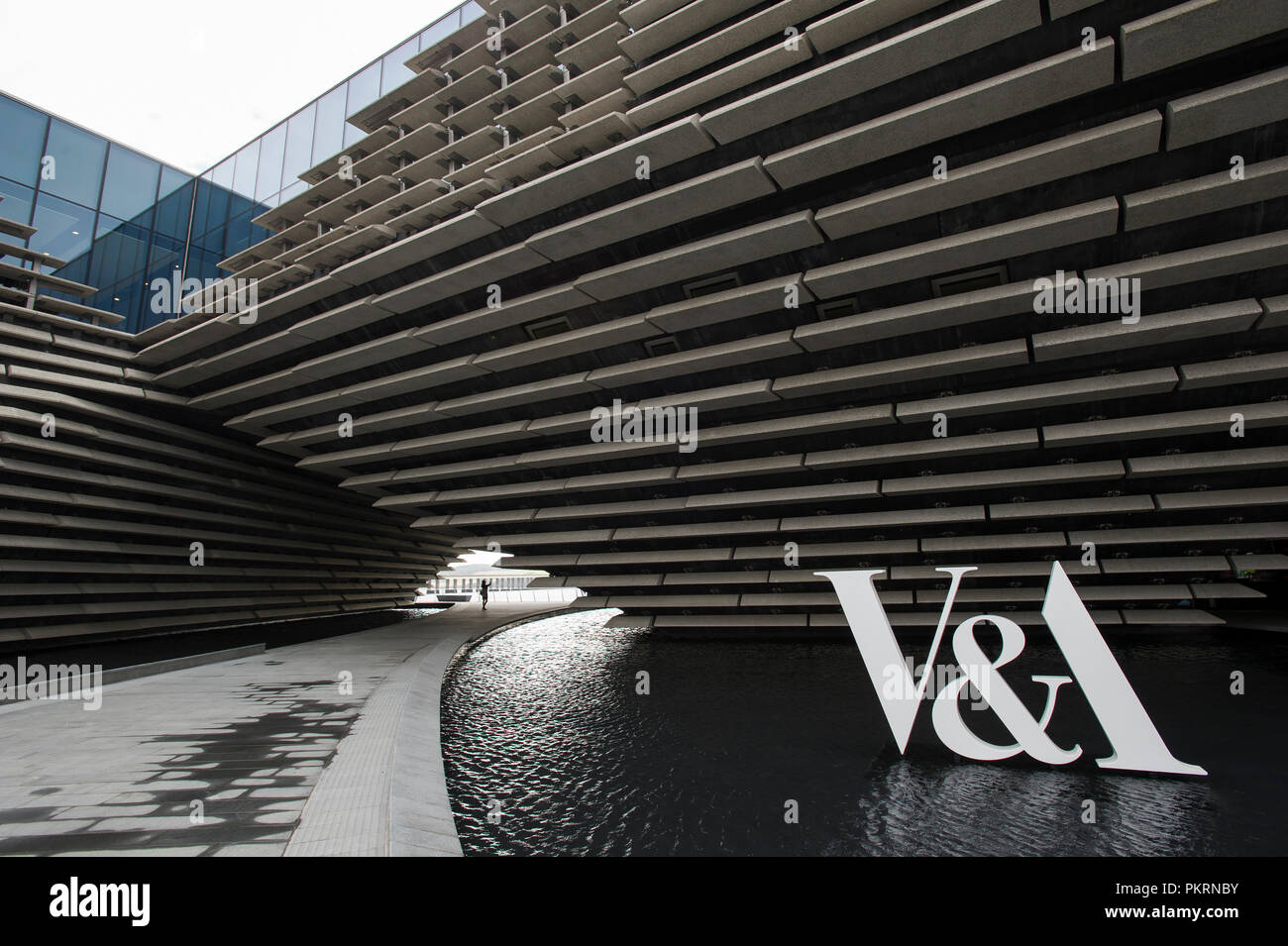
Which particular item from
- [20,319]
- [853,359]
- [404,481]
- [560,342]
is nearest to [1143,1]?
[853,359]

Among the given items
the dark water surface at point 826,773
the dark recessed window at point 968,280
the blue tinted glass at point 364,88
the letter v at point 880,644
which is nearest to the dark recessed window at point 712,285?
the dark recessed window at point 968,280

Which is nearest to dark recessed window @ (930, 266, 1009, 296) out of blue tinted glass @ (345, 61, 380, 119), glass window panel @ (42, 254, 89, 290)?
blue tinted glass @ (345, 61, 380, 119)

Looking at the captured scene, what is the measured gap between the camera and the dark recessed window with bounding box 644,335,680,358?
26.5ft

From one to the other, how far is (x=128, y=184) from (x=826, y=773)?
65.9 feet

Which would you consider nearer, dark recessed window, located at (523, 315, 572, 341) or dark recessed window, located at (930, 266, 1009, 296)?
dark recessed window, located at (930, 266, 1009, 296)

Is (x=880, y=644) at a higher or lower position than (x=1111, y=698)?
higher

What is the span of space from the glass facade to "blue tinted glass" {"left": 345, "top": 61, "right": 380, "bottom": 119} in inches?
1.1

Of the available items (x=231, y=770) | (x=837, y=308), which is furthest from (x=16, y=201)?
(x=837, y=308)

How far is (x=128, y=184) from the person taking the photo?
1534cm

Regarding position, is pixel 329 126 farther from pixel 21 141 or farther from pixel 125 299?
pixel 125 299

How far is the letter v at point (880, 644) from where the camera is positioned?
541cm

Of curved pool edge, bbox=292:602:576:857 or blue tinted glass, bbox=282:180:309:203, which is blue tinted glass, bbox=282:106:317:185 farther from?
curved pool edge, bbox=292:602:576:857

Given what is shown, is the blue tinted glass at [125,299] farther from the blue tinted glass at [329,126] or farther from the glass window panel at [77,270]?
the blue tinted glass at [329,126]

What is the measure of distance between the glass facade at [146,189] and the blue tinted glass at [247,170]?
0.03 meters
